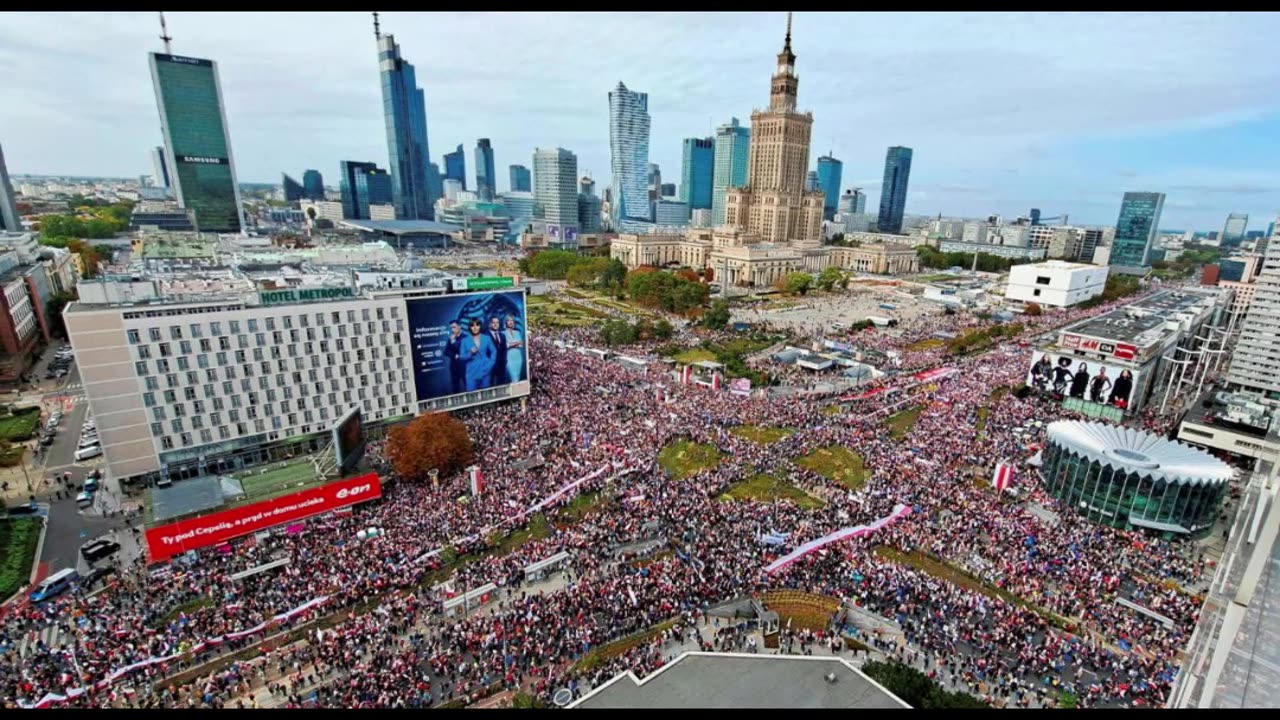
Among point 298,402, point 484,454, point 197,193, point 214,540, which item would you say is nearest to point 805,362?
point 484,454

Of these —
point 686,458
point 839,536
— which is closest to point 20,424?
point 686,458

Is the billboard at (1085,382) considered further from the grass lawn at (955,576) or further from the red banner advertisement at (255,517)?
the red banner advertisement at (255,517)

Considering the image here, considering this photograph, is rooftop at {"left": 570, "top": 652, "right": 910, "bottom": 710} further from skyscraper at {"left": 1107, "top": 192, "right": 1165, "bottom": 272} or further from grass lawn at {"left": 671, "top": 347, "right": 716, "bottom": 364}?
skyscraper at {"left": 1107, "top": 192, "right": 1165, "bottom": 272}

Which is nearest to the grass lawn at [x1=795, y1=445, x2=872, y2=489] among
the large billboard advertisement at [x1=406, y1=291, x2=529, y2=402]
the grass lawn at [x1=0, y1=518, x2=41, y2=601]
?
the large billboard advertisement at [x1=406, y1=291, x2=529, y2=402]

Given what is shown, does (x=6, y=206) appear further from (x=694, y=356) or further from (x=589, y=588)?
(x=589, y=588)

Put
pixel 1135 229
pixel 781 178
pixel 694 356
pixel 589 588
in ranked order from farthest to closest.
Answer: pixel 1135 229, pixel 781 178, pixel 694 356, pixel 589 588

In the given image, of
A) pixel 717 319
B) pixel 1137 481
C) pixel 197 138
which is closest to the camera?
pixel 1137 481
